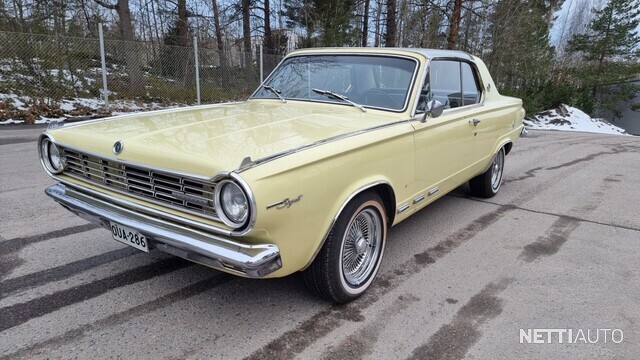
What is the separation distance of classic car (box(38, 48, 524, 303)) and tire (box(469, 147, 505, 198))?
3.70ft

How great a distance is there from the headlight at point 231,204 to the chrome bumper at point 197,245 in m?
0.13

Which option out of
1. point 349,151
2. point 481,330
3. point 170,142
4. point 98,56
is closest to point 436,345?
point 481,330

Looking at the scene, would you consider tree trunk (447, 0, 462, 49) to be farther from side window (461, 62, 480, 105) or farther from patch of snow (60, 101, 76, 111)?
patch of snow (60, 101, 76, 111)

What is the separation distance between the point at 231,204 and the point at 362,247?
1186 mm

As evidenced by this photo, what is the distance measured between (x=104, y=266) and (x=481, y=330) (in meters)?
2.73

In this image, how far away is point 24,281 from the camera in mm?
2996

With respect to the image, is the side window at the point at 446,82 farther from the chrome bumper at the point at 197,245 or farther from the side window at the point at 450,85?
the chrome bumper at the point at 197,245

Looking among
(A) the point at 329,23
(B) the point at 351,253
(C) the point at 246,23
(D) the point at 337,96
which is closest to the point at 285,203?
(B) the point at 351,253

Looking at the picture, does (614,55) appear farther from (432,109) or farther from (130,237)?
(130,237)

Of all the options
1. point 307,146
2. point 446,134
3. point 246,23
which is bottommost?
point 446,134

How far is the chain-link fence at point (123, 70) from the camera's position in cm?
1095

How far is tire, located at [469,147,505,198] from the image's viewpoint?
17.5 ft

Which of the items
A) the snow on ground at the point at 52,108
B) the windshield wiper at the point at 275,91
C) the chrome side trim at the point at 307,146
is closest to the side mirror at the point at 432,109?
the chrome side trim at the point at 307,146

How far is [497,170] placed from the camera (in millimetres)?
5641
